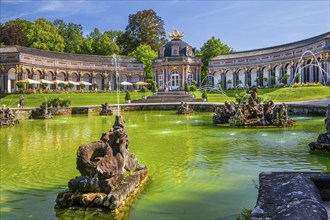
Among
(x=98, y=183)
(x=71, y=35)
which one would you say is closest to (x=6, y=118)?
(x=98, y=183)

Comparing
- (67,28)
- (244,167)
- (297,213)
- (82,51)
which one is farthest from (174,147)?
(67,28)

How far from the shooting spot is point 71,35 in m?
87.6

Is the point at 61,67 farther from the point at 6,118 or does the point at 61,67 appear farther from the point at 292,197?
the point at 292,197

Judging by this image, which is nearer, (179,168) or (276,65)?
(179,168)

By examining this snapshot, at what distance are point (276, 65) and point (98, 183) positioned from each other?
64.0 metres

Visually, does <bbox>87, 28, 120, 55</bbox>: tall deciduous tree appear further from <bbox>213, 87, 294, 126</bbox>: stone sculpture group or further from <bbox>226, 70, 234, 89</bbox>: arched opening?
<bbox>213, 87, 294, 126</bbox>: stone sculpture group

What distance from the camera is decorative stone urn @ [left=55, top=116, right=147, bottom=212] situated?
5.66 metres

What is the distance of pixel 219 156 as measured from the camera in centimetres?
991

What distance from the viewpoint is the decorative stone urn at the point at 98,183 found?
5660 mm

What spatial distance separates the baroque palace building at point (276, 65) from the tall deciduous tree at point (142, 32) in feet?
75.3

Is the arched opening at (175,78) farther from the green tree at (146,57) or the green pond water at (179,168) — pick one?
the green pond water at (179,168)

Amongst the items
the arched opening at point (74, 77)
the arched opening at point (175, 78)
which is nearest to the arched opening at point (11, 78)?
the arched opening at point (74, 77)

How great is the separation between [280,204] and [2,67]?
205 feet

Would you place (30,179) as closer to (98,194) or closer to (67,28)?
(98,194)
